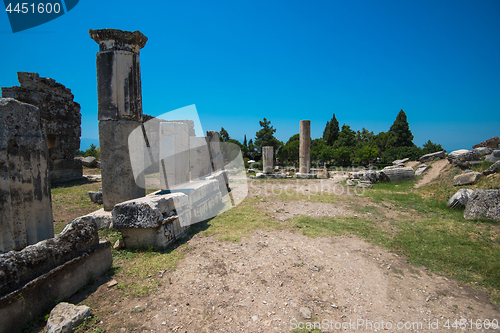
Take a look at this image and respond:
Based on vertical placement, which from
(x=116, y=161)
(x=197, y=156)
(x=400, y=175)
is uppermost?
(x=197, y=156)

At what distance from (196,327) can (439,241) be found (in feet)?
15.8

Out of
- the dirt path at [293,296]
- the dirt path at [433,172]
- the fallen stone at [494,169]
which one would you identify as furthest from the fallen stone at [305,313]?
the dirt path at [433,172]

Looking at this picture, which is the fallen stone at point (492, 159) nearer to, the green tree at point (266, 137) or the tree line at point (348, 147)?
the tree line at point (348, 147)

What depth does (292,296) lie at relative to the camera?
287 cm

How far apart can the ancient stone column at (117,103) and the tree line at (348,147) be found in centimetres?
2168

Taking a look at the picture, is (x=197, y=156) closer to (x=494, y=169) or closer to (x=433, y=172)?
(x=494, y=169)

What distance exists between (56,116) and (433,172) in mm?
18190

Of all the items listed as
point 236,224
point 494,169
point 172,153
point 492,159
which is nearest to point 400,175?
point 492,159

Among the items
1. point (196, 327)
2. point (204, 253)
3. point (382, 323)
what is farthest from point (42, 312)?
point (382, 323)

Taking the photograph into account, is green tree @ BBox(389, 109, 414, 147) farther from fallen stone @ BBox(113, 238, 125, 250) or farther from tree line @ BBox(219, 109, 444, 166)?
fallen stone @ BBox(113, 238, 125, 250)

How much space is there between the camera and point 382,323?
2494 mm

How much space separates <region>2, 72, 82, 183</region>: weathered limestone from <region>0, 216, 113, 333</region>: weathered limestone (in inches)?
355

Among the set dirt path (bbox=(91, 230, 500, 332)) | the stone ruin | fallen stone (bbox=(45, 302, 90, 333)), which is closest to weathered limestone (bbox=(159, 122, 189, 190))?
dirt path (bbox=(91, 230, 500, 332))

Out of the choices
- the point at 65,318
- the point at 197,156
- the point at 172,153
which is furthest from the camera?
the point at 197,156
